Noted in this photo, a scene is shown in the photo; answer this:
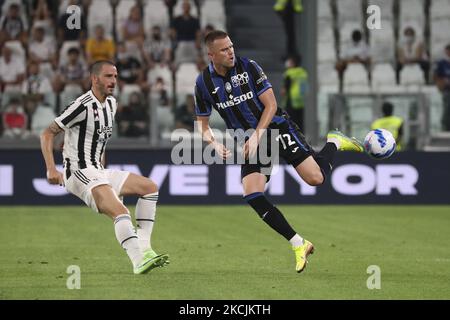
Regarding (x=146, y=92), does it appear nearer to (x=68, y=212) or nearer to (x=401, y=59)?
(x=68, y=212)

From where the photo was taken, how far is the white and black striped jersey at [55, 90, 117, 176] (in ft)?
33.2

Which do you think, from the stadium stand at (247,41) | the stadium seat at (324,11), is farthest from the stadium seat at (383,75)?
the stadium seat at (324,11)

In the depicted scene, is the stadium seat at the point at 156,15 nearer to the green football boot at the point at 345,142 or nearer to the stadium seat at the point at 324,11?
the stadium seat at the point at 324,11

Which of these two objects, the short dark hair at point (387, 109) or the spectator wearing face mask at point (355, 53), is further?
the spectator wearing face mask at point (355, 53)

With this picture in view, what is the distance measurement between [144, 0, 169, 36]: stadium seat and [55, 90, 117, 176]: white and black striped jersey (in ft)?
38.1

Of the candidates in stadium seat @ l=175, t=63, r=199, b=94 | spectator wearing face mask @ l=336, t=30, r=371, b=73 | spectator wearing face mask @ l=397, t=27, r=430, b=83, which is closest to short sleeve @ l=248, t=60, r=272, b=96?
stadium seat @ l=175, t=63, r=199, b=94

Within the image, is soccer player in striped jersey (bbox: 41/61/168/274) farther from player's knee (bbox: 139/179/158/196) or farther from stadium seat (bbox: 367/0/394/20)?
stadium seat (bbox: 367/0/394/20)

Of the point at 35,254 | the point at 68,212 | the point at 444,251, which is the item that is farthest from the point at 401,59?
the point at 35,254

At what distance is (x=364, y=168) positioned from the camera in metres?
18.9

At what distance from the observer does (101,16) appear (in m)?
22.0

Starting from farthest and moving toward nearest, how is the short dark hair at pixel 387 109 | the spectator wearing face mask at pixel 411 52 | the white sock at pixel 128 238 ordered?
the spectator wearing face mask at pixel 411 52, the short dark hair at pixel 387 109, the white sock at pixel 128 238

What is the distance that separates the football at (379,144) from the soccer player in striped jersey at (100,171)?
2.56 m

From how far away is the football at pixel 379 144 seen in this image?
11789mm

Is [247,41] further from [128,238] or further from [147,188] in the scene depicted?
[128,238]
